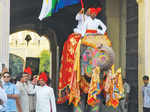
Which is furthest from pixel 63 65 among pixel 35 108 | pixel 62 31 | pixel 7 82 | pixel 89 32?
pixel 62 31

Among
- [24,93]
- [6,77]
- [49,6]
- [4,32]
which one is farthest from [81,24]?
[6,77]

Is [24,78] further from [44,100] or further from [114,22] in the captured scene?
[114,22]

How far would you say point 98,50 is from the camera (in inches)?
497

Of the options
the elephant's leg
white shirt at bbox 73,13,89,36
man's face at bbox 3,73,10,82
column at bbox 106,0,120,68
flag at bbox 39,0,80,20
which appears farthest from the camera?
column at bbox 106,0,120,68

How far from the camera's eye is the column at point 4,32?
13144mm

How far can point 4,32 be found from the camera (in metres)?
13.4

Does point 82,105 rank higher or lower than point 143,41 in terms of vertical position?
lower

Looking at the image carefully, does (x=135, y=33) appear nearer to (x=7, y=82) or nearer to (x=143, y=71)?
(x=143, y=71)

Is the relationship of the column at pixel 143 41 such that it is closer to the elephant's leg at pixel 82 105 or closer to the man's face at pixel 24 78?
the elephant's leg at pixel 82 105

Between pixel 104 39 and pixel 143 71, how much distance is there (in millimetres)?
3039

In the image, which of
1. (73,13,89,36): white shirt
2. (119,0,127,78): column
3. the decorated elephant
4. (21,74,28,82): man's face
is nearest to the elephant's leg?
the decorated elephant

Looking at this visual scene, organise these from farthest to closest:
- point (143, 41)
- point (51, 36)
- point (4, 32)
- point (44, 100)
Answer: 1. point (51, 36)
2. point (143, 41)
3. point (4, 32)
4. point (44, 100)

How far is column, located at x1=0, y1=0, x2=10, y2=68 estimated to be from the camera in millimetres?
13144

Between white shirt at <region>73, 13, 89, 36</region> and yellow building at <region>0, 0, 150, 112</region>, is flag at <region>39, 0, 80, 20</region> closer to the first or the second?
white shirt at <region>73, 13, 89, 36</region>
